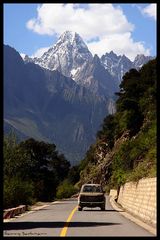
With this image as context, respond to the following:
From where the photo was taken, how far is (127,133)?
92.4 m

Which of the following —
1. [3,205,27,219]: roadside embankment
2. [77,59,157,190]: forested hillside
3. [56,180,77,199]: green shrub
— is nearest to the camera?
[3,205,27,219]: roadside embankment

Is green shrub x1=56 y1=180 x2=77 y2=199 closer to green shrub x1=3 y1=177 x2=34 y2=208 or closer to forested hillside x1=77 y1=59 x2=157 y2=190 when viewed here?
forested hillside x1=77 y1=59 x2=157 y2=190

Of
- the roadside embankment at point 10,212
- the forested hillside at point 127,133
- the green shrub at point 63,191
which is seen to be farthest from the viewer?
the green shrub at point 63,191

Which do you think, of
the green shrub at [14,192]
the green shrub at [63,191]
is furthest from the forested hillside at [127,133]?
the green shrub at [14,192]

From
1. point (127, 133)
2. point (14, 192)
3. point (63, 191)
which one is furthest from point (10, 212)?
point (63, 191)

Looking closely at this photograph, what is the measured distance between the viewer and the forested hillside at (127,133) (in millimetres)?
54991

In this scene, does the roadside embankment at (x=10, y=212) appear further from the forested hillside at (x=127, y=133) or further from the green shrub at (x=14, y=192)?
the forested hillside at (x=127, y=133)

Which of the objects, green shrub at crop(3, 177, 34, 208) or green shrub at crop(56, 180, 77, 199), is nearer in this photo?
green shrub at crop(3, 177, 34, 208)

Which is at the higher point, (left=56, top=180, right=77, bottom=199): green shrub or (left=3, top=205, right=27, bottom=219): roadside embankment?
(left=3, top=205, right=27, bottom=219): roadside embankment

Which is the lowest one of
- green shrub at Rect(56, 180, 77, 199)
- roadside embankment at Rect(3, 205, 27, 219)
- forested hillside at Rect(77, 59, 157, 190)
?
green shrub at Rect(56, 180, 77, 199)

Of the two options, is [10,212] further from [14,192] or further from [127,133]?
[127,133]

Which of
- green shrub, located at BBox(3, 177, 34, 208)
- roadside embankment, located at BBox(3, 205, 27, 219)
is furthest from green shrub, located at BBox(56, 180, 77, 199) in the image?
roadside embankment, located at BBox(3, 205, 27, 219)

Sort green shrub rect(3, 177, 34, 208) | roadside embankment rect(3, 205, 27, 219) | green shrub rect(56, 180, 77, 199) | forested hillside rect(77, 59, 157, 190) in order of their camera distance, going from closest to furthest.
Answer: roadside embankment rect(3, 205, 27, 219) → green shrub rect(3, 177, 34, 208) → forested hillside rect(77, 59, 157, 190) → green shrub rect(56, 180, 77, 199)

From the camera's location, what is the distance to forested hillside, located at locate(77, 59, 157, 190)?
55.0 meters
